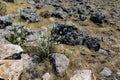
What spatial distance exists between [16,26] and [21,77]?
114 inches

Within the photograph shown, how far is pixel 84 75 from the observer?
7891 millimetres

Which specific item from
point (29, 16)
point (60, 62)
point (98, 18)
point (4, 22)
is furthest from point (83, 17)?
point (60, 62)

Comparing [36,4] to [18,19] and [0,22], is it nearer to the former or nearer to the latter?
[18,19]

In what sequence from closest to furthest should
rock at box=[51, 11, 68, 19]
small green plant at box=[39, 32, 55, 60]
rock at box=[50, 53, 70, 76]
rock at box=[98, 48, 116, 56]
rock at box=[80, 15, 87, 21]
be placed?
rock at box=[50, 53, 70, 76] < small green plant at box=[39, 32, 55, 60] < rock at box=[98, 48, 116, 56] < rock at box=[51, 11, 68, 19] < rock at box=[80, 15, 87, 21]

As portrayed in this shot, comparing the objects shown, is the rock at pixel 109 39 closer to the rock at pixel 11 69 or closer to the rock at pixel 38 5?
the rock at pixel 38 5

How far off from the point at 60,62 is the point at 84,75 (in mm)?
817

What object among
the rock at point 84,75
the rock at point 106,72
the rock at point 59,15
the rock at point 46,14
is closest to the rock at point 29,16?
the rock at point 46,14

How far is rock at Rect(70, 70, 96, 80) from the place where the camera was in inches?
307

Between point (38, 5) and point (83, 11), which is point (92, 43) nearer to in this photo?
point (83, 11)

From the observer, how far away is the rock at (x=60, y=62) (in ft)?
26.2

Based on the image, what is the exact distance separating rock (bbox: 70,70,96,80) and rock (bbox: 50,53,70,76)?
1.12 ft

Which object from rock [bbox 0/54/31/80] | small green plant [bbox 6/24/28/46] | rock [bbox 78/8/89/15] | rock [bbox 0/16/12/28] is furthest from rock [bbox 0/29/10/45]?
rock [bbox 78/8/89/15]

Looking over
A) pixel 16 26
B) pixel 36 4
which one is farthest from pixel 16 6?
pixel 16 26

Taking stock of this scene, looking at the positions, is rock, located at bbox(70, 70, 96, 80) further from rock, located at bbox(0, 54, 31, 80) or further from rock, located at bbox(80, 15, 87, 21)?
rock, located at bbox(80, 15, 87, 21)
